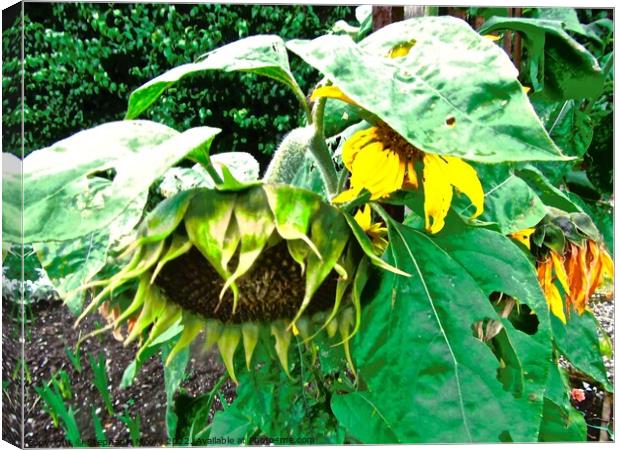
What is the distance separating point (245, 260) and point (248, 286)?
0.02m

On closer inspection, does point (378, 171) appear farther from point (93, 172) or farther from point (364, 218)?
point (93, 172)

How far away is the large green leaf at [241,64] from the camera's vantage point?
47 centimetres

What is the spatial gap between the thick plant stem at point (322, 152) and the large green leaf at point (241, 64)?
2 centimetres

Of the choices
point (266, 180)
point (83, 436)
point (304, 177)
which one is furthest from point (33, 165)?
point (83, 436)

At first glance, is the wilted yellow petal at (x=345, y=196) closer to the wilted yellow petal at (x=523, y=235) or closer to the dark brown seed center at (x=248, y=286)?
the dark brown seed center at (x=248, y=286)

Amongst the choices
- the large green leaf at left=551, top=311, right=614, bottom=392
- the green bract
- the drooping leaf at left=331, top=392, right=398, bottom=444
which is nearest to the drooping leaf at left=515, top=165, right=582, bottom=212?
the green bract

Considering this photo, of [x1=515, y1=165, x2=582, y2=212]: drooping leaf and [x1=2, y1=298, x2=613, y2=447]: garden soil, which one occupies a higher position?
[x1=515, y1=165, x2=582, y2=212]: drooping leaf

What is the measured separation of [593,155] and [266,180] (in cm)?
56

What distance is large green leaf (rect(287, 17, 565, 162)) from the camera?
1.26 feet

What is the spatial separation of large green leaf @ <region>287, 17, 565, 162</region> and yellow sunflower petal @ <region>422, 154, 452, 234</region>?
0.14 meters

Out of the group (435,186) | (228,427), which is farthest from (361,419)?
(435,186)

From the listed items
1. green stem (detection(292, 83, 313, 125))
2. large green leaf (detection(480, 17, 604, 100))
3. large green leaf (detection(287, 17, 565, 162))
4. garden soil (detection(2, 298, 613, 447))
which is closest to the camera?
large green leaf (detection(287, 17, 565, 162))

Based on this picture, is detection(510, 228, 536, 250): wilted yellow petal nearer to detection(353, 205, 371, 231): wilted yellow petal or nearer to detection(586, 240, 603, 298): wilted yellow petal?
detection(586, 240, 603, 298): wilted yellow petal

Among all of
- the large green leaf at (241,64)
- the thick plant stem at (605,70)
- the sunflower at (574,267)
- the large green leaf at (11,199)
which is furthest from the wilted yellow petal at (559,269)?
the large green leaf at (11,199)
